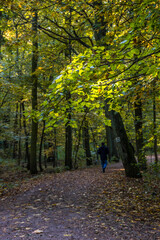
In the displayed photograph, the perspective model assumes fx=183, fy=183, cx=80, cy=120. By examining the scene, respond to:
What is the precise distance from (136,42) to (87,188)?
6048 millimetres

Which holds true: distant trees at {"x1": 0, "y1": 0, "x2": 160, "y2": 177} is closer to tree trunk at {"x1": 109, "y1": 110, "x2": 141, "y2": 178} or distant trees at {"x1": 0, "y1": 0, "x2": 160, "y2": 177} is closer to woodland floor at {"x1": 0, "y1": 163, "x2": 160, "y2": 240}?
tree trunk at {"x1": 109, "y1": 110, "x2": 141, "y2": 178}

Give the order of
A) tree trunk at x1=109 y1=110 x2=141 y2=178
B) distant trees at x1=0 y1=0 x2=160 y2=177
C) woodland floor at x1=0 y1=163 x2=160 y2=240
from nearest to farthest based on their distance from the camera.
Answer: distant trees at x1=0 y1=0 x2=160 y2=177
woodland floor at x1=0 y1=163 x2=160 y2=240
tree trunk at x1=109 y1=110 x2=141 y2=178

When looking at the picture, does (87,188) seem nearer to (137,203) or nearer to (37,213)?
(137,203)

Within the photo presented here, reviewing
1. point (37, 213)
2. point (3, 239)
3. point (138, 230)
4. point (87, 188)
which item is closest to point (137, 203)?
point (138, 230)

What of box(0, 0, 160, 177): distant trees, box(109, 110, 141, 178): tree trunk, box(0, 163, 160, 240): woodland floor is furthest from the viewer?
box(109, 110, 141, 178): tree trunk

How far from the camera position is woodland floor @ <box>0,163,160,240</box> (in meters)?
3.58

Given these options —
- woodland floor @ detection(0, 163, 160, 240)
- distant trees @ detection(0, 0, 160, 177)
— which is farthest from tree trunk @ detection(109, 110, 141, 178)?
woodland floor @ detection(0, 163, 160, 240)

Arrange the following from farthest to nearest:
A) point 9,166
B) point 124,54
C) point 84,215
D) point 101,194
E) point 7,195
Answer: point 9,166 → point 7,195 → point 101,194 → point 84,215 → point 124,54

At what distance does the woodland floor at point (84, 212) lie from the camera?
3.58m

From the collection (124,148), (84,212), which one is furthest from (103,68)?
(124,148)

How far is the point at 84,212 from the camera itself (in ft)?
16.1

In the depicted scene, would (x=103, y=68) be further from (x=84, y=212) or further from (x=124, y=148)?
(x=124, y=148)

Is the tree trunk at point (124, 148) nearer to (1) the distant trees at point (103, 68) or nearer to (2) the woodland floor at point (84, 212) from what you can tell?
(1) the distant trees at point (103, 68)

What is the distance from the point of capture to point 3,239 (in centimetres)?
325
